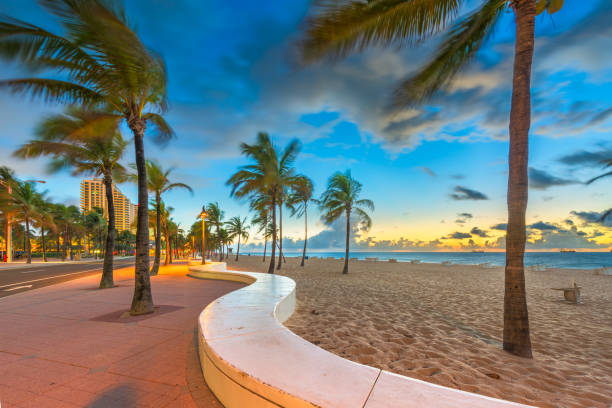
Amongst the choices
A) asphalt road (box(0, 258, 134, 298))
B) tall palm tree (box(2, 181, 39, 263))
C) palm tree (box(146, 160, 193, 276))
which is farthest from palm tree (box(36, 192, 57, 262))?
palm tree (box(146, 160, 193, 276))

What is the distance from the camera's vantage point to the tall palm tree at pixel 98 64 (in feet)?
14.4

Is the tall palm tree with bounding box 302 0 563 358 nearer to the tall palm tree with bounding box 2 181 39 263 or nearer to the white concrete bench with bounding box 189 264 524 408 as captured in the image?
the white concrete bench with bounding box 189 264 524 408

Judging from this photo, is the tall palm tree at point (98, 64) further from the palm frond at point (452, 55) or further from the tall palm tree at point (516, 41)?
the palm frond at point (452, 55)

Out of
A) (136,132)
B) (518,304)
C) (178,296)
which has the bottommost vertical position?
(178,296)

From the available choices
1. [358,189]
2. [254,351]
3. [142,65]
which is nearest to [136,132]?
[142,65]

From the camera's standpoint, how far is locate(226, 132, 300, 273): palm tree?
16.3m

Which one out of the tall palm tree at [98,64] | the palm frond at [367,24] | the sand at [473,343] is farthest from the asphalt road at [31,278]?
the palm frond at [367,24]

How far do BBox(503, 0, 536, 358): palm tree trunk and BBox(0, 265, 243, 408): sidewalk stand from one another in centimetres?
484

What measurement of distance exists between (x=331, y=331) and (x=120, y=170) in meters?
11.2

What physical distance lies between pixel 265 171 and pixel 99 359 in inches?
531

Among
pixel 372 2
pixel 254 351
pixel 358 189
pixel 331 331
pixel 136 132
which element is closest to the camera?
pixel 254 351

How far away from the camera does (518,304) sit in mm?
4461

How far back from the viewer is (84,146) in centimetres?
989

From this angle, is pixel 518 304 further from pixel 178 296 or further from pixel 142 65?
pixel 178 296
